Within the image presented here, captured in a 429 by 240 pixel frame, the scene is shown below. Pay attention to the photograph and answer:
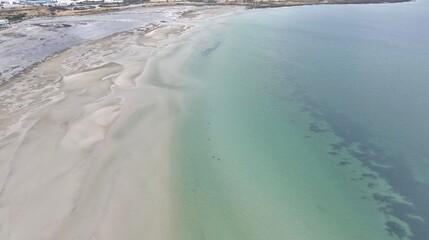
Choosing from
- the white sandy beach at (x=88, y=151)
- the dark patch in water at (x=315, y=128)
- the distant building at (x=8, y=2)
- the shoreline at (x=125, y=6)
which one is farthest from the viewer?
the distant building at (x=8, y=2)

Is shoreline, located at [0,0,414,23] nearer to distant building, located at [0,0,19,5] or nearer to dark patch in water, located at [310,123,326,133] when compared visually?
distant building, located at [0,0,19,5]

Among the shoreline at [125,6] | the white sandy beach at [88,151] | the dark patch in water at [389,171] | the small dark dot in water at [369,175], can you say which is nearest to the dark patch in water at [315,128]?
the dark patch in water at [389,171]

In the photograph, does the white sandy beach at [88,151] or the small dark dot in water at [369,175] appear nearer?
the white sandy beach at [88,151]

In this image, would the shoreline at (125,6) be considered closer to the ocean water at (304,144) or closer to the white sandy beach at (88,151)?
the white sandy beach at (88,151)

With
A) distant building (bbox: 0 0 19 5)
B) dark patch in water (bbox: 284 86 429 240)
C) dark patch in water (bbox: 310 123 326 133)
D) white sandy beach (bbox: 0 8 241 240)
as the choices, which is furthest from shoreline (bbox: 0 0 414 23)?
dark patch in water (bbox: 284 86 429 240)

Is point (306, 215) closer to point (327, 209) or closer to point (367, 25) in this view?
point (327, 209)
